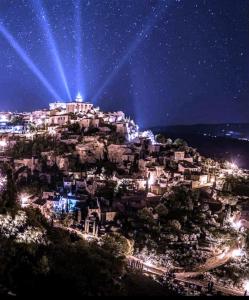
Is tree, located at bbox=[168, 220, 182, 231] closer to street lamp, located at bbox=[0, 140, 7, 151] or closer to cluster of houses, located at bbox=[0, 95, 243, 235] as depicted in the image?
cluster of houses, located at bbox=[0, 95, 243, 235]

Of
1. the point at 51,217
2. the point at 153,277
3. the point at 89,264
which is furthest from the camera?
the point at 51,217

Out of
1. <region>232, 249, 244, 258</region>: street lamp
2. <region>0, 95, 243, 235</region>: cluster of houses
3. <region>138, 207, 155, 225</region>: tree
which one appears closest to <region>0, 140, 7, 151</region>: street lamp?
<region>0, 95, 243, 235</region>: cluster of houses

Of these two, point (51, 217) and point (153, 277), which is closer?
point (153, 277)

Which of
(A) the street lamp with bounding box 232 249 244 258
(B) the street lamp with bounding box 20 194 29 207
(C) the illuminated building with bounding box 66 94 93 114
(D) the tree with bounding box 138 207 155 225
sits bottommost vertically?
(A) the street lamp with bounding box 232 249 244 258

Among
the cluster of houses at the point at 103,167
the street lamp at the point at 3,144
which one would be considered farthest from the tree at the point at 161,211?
the street lamp at the point at 3,144

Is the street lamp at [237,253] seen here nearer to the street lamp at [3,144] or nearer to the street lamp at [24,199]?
the street lamp at [24,199]

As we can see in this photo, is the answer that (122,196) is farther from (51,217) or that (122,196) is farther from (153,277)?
(153,277)

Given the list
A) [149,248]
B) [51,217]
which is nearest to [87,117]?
[51,217]

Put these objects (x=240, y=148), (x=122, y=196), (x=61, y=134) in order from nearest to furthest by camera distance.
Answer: (x=122, y=196) → (x=61, y=134) → (x=240, y=148)
